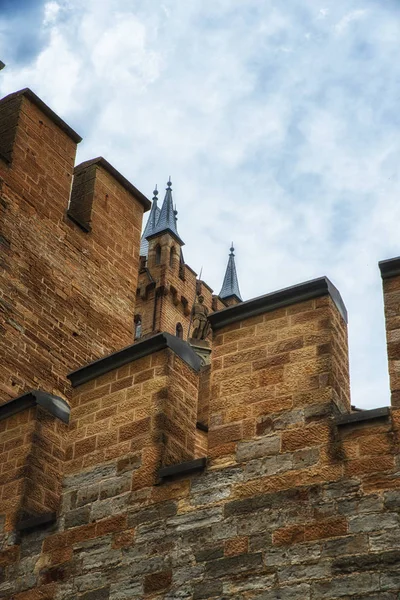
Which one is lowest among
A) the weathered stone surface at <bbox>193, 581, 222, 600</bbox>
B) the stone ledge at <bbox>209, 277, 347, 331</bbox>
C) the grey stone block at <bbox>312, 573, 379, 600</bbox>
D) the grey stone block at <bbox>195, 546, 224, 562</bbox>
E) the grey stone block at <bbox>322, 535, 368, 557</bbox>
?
the grey stone block at <bbox>312, 573, 379, 600</bbox>

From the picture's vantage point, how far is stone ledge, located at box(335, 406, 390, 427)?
626 centimetres

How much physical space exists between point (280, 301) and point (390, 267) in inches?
29.9

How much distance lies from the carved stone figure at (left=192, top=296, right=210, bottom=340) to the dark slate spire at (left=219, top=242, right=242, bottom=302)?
154 inches

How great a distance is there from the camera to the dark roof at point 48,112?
12102 millimetres

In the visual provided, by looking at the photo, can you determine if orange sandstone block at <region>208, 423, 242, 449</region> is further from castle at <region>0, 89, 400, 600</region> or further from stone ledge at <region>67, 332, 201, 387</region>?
stone ledge at <region>67, 332, 201, 387</region>

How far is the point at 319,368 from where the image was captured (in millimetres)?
6641

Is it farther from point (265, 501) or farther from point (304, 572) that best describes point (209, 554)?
point (304, 572)

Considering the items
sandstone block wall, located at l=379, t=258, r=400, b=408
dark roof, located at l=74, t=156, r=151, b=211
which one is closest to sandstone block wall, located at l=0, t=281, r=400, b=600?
sandstone block wall, located at l=379, t=258, r=400, b=408

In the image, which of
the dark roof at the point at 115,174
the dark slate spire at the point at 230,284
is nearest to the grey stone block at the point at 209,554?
the dark roof at the point at 115,174

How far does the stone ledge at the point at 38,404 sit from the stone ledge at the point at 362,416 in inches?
95.3

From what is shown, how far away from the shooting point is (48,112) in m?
12.3

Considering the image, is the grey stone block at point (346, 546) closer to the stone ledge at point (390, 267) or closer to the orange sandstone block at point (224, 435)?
the orange sandstone block at point (224, 435)

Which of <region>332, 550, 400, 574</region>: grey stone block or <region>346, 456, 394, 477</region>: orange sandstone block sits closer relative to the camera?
<region>332, 550, 400, 574</region>: grey stone block

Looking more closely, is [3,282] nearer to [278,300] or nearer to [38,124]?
[38,124]
